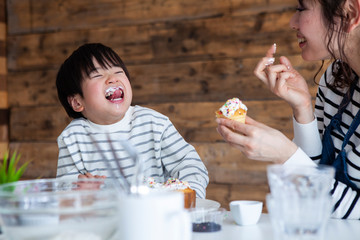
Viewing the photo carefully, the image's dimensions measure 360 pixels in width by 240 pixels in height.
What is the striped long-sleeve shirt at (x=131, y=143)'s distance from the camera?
1737mm

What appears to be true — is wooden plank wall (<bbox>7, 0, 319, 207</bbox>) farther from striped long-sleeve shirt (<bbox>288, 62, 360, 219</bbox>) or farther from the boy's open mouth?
the boy's open mouth

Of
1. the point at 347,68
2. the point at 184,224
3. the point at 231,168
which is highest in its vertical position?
the point at 347,68

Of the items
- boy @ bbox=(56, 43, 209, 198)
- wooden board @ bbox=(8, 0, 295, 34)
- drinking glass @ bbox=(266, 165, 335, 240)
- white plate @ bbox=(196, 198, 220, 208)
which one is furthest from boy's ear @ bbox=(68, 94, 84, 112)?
wooden board @ bbox=(8, 0, 295, 34)

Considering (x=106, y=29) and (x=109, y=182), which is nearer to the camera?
(x=109, y=182)

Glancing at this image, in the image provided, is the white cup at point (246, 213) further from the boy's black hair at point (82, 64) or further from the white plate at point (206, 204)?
the boy's black hair at point (82, 64)

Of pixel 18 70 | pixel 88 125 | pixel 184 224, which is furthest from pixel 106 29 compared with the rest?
pixel 184 224

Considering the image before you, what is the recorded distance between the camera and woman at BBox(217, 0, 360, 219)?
1.20 meters

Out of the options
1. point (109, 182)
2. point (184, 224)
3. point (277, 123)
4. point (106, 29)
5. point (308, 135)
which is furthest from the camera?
point (106, 29)

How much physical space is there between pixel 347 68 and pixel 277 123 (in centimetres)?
134

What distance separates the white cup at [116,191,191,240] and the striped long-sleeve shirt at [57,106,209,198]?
1.05 metres

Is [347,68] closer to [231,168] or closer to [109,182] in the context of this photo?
[109,182]

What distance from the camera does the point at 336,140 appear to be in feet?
4.79

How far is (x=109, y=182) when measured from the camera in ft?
2.74

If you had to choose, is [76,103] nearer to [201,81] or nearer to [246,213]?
[246,213]
